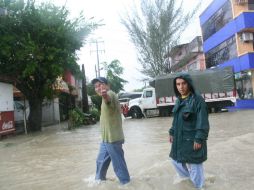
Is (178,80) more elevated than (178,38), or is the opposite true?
(178,38)

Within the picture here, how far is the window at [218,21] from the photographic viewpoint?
34219 mm

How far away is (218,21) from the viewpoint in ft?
122

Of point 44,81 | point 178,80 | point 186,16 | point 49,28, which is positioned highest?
point 186,16

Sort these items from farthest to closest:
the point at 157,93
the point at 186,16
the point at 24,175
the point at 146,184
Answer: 1. the point at 186,16
2. the point at 157,93
3. the point at 24,175
4. the point at 146,184

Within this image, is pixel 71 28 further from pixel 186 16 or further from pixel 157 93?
pixel 186 16

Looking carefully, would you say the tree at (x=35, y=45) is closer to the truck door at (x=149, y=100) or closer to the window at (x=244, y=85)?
the truck door at (x=149, y=100)

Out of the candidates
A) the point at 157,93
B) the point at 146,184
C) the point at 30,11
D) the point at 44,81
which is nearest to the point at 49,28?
the point at 30,11

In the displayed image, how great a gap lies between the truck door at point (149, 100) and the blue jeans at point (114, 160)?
24.1m

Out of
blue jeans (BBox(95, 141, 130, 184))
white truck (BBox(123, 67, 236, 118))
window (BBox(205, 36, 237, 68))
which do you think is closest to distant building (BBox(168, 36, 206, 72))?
window (BBox(205, 36, 237, 68))

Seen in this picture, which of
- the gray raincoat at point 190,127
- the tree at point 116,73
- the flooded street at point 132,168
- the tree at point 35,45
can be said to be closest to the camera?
the gray raincoat at point 190,127

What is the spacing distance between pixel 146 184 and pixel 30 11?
17.1 m

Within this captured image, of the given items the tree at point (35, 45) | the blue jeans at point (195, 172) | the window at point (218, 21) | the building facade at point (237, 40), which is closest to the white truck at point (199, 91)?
the building facade at point (237, 40)

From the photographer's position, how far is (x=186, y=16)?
125ft

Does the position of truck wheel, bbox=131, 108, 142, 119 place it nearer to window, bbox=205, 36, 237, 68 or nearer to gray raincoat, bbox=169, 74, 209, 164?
window, bbox=205, 36, 237, 68
